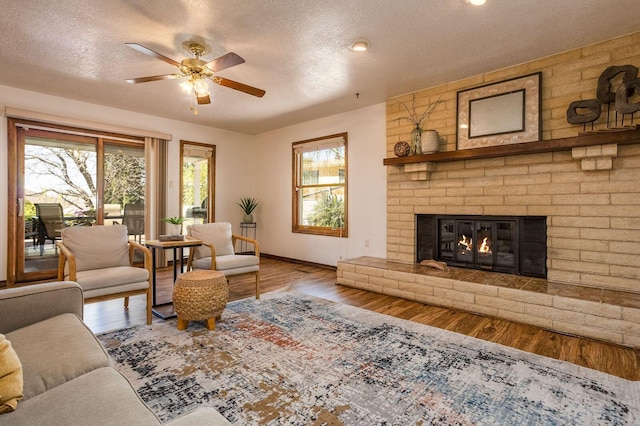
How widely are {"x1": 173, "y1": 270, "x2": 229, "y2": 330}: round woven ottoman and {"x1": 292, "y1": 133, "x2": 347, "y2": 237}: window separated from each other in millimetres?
2750

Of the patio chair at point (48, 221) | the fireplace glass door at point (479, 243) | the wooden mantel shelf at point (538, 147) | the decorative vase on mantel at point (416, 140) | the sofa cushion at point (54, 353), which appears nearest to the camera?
the sofa cushion at point (54, 353)

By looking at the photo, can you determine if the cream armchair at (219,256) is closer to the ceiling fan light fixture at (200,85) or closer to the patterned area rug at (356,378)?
the patterned area rug at (356,378)

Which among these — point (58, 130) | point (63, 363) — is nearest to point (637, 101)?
point (63, 363)

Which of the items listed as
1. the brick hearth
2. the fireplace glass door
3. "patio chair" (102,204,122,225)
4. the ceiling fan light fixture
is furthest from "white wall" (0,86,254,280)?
the fireplace glass door

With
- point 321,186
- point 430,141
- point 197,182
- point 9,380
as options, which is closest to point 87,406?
point 9,380

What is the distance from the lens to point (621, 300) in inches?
103

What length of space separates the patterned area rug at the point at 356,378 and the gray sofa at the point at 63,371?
0.55 m

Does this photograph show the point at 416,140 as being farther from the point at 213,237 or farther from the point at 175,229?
the point at 175,229

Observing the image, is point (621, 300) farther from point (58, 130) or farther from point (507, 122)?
point (58, 130)

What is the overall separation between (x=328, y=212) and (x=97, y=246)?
11.1ft

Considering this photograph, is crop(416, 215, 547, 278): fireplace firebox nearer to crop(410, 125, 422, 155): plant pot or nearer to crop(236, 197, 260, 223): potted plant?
crop(410, 125, 422, 155): plant pot

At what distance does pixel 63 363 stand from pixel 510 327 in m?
3.12

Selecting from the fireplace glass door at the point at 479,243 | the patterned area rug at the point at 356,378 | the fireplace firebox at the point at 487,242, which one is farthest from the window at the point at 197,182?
the fireplace glass door at the point at 479,243

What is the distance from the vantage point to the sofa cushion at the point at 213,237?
3.71 meters
